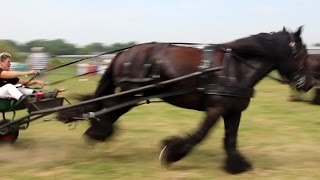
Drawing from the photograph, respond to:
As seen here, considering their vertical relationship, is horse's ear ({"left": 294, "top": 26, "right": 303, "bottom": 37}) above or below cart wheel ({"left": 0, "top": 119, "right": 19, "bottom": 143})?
above

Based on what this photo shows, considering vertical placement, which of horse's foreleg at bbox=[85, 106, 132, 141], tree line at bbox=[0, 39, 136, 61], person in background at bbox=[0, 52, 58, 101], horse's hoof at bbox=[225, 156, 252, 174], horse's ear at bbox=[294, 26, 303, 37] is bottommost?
tree line at bbox=[0, 39, 136, 61]

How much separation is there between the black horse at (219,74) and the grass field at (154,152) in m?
0.32

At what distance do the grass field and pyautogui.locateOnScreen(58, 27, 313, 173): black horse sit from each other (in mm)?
322

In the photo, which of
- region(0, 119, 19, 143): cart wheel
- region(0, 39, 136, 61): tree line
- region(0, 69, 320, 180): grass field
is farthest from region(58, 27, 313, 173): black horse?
region(0, 39, 136, 61): tree line

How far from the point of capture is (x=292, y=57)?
17.7 feet

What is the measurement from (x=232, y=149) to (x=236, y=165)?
0.69ft

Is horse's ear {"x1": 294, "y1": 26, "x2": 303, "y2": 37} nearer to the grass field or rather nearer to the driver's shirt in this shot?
the grass field

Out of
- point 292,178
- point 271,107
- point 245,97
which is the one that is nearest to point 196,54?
point 245,97

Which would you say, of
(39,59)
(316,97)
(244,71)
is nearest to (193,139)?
(244,71)

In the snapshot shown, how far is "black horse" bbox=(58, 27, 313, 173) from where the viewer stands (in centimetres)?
518

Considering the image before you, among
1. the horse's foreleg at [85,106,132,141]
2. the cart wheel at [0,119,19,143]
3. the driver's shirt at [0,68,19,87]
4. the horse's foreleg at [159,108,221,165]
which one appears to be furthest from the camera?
the cart wheel at [0,119,19,143]

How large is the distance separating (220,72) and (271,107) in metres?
5.70

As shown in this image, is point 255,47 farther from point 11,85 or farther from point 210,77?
point 11,85

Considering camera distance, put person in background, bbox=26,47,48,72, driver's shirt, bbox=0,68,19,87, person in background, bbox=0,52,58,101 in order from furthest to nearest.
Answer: person in background, bbox=26,47,48,72 < driver's shirt, bbox=0,68,19,87 < person in background, bbox=0,52,58,101
